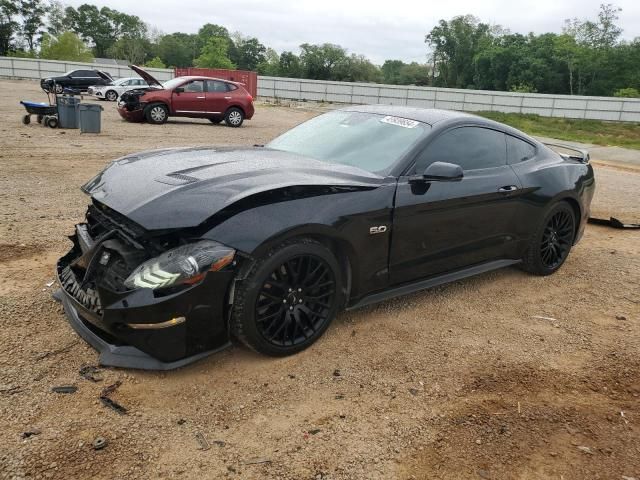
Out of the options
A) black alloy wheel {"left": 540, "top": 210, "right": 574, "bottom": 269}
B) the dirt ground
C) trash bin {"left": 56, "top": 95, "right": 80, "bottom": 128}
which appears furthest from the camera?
trash bin {"left": 56, "top": 95, "right": 80, "bottom": 128}

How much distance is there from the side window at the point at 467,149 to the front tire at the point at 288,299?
3.50 feet

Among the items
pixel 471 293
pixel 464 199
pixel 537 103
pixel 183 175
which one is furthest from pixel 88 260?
pixel 537 103

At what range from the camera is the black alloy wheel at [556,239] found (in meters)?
4.77

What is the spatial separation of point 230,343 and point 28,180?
19.7ft

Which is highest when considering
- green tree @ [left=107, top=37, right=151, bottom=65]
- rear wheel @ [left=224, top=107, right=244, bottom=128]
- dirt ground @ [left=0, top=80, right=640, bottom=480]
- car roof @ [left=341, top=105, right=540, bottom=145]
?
green tree @ [left=107, top=37, right=151, bottom=65]

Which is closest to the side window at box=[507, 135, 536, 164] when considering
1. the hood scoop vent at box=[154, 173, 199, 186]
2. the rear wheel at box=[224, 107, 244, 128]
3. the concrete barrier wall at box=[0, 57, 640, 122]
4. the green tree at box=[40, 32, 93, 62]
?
the hood scoop vent at box=[154, 173, 199, 186]

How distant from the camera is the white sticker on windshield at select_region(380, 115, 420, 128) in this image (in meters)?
3.97

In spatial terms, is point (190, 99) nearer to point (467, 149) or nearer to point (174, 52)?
point (467, 149)

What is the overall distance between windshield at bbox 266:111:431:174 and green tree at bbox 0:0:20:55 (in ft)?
257

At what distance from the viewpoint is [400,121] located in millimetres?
4047

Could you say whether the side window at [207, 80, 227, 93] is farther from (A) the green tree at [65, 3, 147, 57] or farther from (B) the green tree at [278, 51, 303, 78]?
(A) the green tree at [65, 3, 147, 57]

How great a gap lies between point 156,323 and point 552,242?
3716mm

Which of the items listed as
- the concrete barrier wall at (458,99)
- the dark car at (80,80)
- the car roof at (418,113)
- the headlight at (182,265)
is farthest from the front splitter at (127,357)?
the concrete barrier wall at (458,99)

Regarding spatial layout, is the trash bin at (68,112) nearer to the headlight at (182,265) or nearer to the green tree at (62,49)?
the headlight at (182,265)
